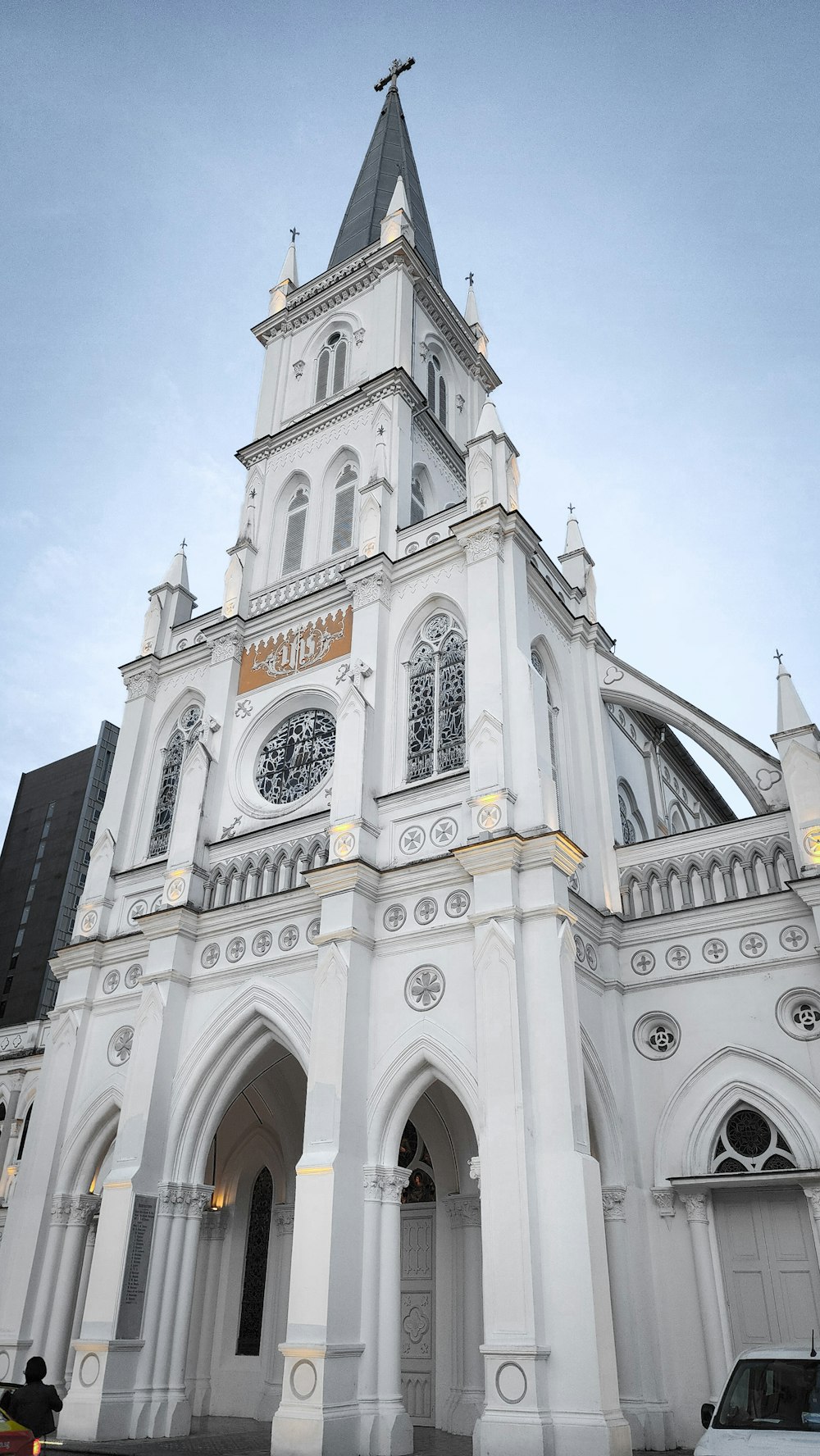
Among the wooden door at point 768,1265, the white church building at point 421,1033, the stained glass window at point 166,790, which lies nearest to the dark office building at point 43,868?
the stained glass window at point 166,790

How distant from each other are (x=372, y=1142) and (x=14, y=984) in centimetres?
3938

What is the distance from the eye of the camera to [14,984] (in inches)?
1914

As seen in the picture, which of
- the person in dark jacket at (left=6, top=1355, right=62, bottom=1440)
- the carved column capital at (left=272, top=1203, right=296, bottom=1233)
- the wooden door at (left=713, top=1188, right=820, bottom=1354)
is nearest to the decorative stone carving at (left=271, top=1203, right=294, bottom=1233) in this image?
the carved column capital at (left=272, top=1203, right=296, bottom=1233)

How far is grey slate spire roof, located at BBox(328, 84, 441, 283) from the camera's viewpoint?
99.0ft

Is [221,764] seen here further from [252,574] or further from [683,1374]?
[683,1374]

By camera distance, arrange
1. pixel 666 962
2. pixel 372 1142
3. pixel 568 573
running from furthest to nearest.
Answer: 1. pixel 568 573
2. pixel 666 962
3. pixel 372 1142

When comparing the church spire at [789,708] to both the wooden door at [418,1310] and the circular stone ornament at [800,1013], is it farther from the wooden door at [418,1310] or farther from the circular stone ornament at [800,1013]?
the wooden door at [418,1310]

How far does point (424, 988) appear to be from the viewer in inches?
592

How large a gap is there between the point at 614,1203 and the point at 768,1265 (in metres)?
2.26

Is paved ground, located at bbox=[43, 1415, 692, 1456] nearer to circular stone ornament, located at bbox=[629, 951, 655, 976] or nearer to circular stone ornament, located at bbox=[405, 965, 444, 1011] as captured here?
circular stone ornament, located at bbox=[405, 965, 444, 1011]

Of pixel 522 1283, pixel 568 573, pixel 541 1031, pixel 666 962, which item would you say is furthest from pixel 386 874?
pixel 568 573

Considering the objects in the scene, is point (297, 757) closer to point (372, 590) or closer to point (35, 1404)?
point (372, 590)

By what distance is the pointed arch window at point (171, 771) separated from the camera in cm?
2130

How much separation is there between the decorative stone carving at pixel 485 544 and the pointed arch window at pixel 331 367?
30.3 feet
